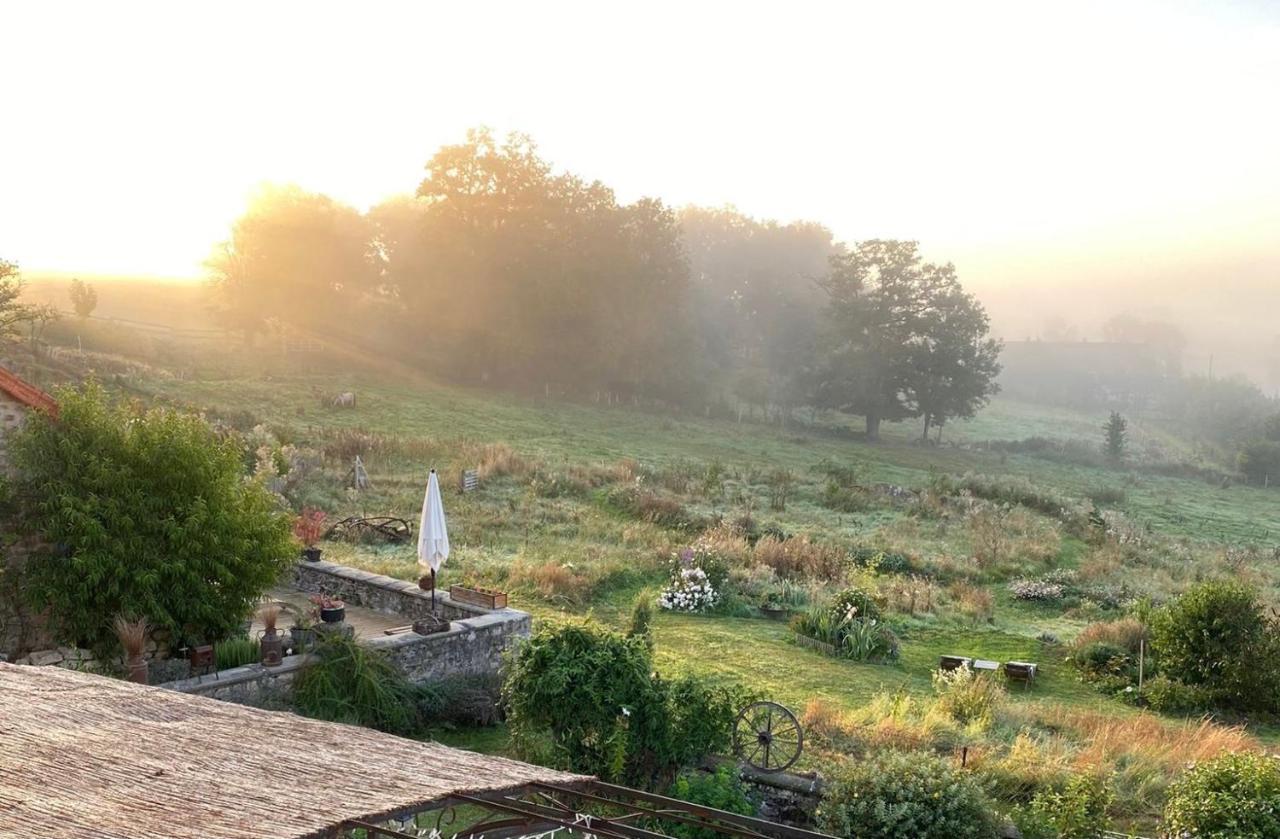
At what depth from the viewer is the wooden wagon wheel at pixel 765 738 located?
350 inches

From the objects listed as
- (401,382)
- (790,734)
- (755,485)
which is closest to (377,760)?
(790,734)

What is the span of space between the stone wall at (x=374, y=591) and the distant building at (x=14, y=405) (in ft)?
17.1

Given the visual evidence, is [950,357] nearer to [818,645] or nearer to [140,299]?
[818,645]

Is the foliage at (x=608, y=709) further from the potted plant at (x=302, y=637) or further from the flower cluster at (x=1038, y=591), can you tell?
the flower cluster at (x=1038, y=591)

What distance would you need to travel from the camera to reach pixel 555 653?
28.7 ft

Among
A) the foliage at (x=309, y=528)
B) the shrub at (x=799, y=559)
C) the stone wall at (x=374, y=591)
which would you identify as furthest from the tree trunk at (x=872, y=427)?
the stone wall at (x=374, y=591)

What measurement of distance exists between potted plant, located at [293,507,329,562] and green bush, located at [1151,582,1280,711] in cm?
1341

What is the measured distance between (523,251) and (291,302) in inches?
498

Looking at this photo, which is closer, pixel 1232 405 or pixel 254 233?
pixel 254 233

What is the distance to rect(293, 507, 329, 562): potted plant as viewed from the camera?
15.2 metres

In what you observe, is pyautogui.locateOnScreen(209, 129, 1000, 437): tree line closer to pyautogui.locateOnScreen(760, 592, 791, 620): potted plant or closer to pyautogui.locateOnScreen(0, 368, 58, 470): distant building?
pyautogui.locateOnScreen(760, 592, 791, 620): potted plant

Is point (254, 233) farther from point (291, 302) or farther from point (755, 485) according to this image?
point (755, 485)

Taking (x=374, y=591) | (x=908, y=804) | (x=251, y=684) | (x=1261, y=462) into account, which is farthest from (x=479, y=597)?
(x=1261, y=462)

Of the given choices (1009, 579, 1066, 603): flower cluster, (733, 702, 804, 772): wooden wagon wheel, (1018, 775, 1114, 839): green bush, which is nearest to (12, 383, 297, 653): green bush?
(733, 702, 804, 772): wooden wagon wheel
